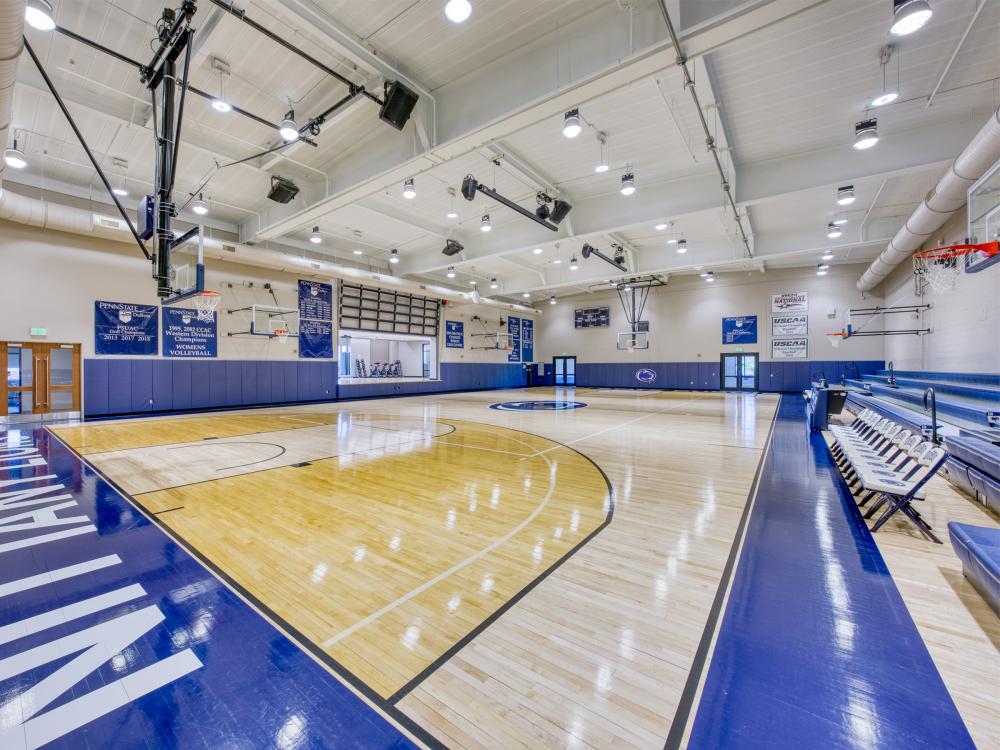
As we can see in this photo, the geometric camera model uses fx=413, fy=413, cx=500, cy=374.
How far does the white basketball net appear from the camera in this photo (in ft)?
27.4

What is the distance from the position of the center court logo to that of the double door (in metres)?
22.1

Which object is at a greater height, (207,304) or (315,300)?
(315,300)

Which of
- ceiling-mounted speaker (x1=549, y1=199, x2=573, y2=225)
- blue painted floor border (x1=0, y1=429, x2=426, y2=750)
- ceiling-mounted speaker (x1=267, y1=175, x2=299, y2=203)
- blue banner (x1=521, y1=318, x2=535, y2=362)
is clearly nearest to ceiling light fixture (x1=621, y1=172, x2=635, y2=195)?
ceiling-mounted speaker (x1=549, y1=199, x2=573, y2=225)

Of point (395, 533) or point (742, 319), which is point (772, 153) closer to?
point (395, 533)

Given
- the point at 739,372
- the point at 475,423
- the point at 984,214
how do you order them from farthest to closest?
the point at 739,372 → the point at 475,423 → the point at 984,214

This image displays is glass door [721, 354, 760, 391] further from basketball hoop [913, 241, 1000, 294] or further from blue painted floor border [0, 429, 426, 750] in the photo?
blue painted floor border [0, 429, 426, 750]

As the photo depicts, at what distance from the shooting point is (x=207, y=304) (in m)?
12.6

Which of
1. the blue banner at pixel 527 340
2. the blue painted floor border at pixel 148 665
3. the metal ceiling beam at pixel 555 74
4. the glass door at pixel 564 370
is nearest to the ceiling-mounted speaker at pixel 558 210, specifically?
the metal ceiling beam at pixel 555 74

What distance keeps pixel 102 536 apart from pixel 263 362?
1238 centimetres

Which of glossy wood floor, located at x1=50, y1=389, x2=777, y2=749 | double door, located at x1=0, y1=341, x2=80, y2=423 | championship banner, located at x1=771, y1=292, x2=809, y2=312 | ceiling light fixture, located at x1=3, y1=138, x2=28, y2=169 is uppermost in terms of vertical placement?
ceiling light fixture, located at x1=3, y1=138, x2=28, y2=169

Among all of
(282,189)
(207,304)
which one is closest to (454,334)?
(207,304)

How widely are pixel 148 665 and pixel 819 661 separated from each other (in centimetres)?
323

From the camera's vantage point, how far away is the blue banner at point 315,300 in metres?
15.6

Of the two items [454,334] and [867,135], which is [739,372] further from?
[867,135]
